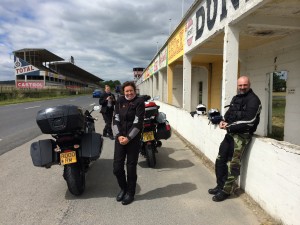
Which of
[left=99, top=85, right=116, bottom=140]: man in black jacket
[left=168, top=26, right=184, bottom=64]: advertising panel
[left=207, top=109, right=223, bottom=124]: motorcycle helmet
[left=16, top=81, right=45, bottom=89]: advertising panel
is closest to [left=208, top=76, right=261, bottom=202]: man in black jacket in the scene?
[left=207, top=109, right=223, bottom=124]: motorcycle helmet

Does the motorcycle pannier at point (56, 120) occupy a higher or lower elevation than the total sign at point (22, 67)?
lower

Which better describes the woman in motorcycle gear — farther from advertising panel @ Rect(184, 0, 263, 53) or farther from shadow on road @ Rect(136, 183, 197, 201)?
advertising panel @ Rect(184, 0, 263, 53)

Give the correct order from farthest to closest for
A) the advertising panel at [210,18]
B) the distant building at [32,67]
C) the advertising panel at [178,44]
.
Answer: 1. the distant building at [32,67]
2. the advertising panel at [178,44]
3. the advertising panel at [210,18]

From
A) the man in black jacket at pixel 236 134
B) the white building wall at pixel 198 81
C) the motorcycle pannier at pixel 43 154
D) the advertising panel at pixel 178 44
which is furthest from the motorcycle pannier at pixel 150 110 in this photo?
the white building wall at pixel 198 81

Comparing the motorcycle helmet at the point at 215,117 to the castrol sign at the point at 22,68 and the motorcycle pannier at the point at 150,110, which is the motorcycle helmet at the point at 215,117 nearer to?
the motorcycle pannier at the point at 150,110

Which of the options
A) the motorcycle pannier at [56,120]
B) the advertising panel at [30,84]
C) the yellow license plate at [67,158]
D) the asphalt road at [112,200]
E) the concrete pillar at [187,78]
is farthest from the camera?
the advertising panel at [30,84]

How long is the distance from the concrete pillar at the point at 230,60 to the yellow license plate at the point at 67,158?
344 cm

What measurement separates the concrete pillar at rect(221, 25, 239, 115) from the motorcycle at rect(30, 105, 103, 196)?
310 cm

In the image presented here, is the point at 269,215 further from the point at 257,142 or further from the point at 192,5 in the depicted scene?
the point at 192,5

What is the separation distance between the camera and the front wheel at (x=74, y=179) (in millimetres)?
4551

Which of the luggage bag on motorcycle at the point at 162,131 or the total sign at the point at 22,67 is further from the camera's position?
the total sign at the point at 22,67

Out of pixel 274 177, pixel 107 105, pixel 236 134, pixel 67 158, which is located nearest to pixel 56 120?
pixel 67 158

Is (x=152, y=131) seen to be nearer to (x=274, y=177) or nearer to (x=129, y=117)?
(x=129, y=117)

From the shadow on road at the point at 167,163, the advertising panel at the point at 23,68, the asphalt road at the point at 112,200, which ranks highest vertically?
the advertising panel at the point at 23,68
